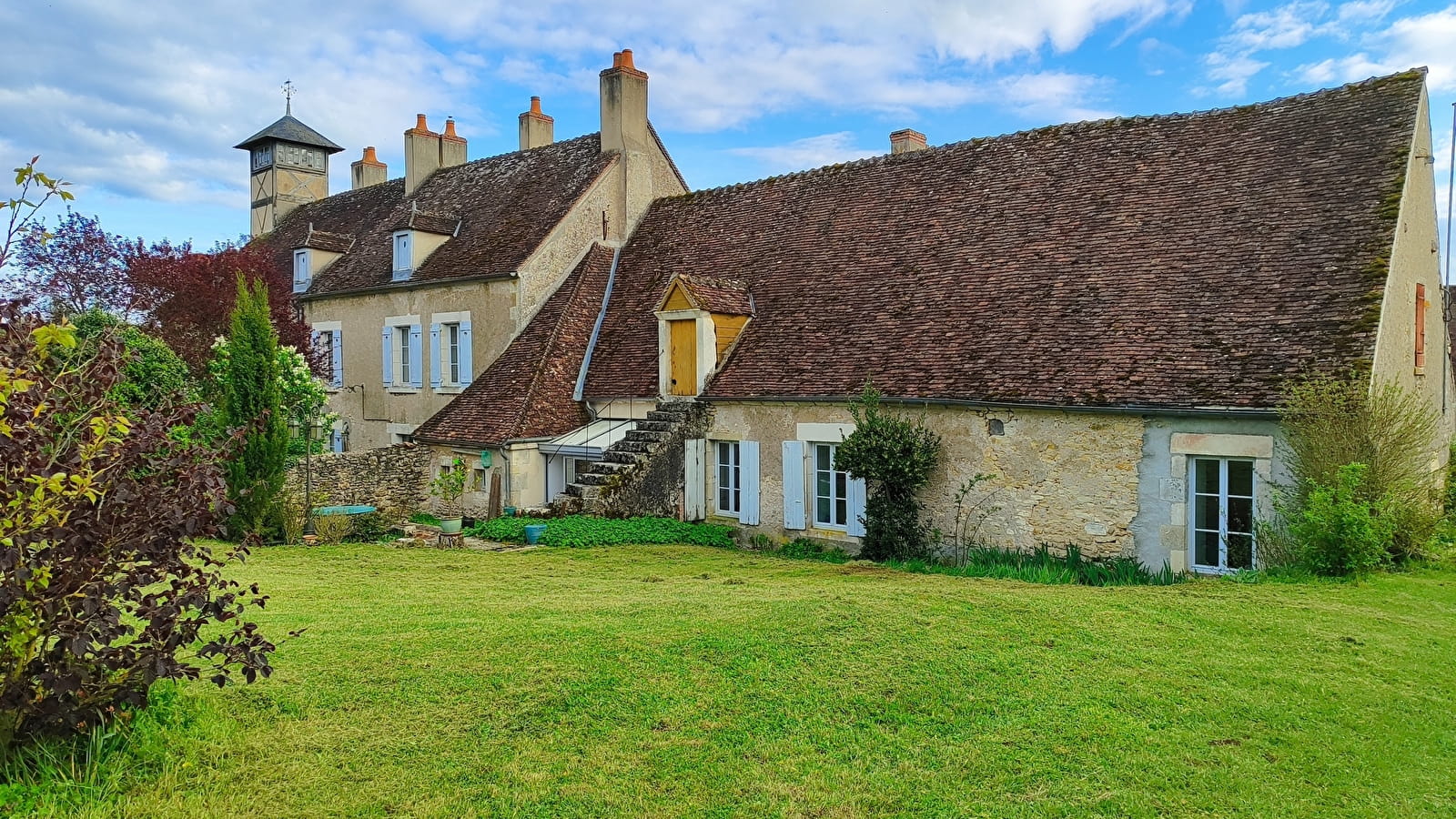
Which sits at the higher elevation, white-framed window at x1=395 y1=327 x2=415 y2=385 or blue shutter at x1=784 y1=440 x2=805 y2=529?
white-framed window at x1=395 y1=327 x2=415 y2=385

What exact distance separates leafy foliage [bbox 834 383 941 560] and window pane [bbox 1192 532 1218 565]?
12.3ft

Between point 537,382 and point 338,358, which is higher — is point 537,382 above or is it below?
below

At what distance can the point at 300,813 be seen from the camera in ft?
16.9

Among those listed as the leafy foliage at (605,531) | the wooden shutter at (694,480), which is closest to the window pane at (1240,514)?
the leafy foliage at (605,531)

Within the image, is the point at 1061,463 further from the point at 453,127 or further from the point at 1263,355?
the point at 453,127

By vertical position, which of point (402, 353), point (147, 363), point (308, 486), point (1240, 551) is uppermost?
point (402, 353)

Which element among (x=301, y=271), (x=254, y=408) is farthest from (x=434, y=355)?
(x=254, y=408)

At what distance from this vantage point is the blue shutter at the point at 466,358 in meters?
22.5

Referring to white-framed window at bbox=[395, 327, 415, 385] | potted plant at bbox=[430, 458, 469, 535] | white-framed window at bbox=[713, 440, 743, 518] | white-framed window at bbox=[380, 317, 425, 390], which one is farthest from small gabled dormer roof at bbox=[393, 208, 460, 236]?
white-framed window at bbox=[713, 440, 743, 518]

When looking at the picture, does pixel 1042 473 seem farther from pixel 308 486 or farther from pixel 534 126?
pixel 534 126

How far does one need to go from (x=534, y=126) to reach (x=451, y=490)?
1178 cm

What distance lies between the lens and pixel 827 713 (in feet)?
21.2

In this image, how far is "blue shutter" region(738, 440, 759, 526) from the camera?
56.4ft

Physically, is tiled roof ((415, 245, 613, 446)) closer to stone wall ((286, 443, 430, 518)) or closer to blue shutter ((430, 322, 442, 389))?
stone wall ((286, 443, 430, 518))
